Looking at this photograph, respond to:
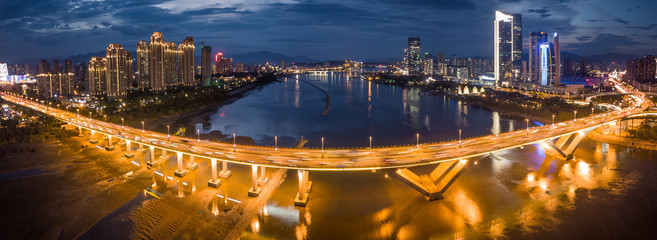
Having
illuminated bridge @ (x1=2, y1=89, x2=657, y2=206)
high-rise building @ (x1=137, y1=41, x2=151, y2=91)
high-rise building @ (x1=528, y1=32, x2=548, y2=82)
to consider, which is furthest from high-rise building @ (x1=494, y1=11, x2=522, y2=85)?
illuminated bridge @ (x1=2, y1=89, x2=657, y2=206)

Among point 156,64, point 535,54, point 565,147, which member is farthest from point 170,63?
point 535,54

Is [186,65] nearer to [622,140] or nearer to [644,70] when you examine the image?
[622,140]

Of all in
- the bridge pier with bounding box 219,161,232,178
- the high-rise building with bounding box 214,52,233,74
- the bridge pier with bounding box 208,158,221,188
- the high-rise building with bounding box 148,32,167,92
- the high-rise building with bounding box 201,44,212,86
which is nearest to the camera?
the bridge pier with bounding box 208,158,221,188

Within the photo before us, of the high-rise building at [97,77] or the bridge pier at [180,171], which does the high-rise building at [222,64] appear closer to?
the high-rise building at [97,77]

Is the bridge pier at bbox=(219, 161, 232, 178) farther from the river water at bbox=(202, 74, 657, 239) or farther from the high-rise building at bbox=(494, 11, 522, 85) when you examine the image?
the high-rise building at bbox=(494, 11, 522, 85)

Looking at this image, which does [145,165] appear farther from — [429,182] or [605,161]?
[605,161]

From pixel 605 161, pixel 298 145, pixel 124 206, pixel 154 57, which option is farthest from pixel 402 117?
pixel 154 57
